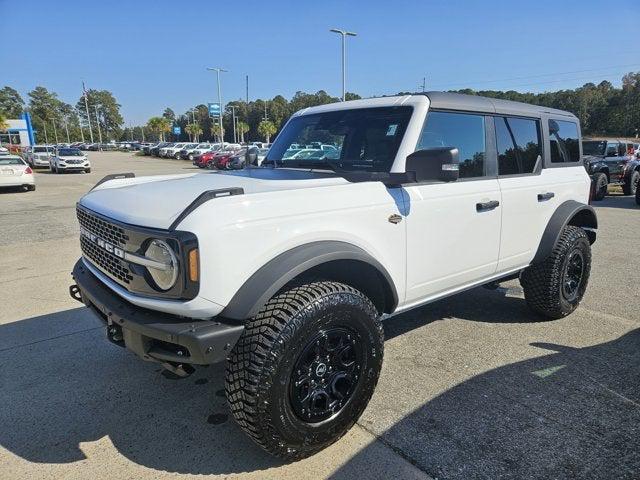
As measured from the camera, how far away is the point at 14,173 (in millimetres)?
15930

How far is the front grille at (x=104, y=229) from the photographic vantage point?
7.72ft

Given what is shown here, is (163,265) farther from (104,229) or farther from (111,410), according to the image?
(111,410)

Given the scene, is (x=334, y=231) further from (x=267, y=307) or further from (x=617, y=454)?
(x=617, y=454)

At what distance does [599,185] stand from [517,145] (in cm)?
1251

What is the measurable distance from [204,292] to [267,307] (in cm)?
34

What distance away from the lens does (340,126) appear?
11.5 feet

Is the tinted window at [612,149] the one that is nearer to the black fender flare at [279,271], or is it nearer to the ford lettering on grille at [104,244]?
the black fender flare at [279,271]

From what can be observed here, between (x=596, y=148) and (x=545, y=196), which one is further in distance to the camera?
(x=596, y=148)

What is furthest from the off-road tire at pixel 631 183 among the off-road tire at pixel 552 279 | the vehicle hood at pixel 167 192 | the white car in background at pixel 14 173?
A: the white car in background at pixel 14 173

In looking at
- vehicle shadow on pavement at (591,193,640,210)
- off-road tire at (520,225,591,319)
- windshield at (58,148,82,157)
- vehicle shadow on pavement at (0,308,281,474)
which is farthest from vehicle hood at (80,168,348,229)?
windshield at (58,148,82,157)

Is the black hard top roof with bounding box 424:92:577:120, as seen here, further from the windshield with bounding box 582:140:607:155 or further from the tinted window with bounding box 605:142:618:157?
the tinted window with bounding box 605:142:618:157

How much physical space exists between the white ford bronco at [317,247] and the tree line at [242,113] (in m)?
22.4

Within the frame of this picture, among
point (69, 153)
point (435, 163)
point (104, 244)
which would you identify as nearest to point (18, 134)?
point (69, 153)

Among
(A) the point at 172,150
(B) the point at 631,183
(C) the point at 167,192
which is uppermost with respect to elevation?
(C) the point at 167,192
